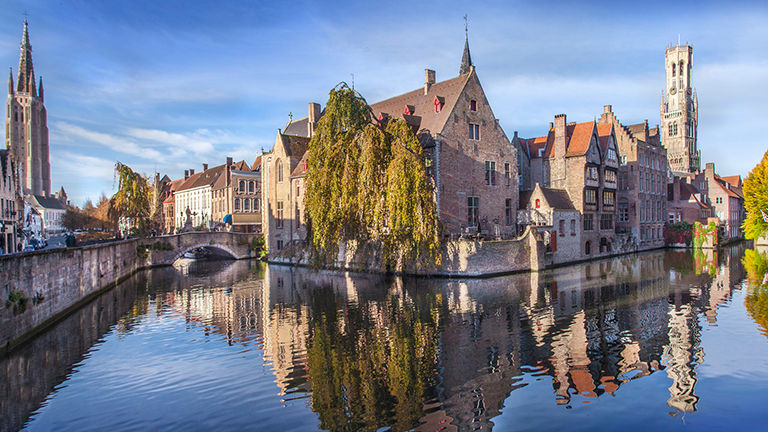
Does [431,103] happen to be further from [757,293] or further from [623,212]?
[623,212]

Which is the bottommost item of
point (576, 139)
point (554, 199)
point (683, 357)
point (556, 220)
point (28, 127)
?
point (683, 357)

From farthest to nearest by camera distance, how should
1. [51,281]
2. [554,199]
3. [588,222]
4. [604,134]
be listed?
[604,134]
[588,222]
[554,199]
[51,281]

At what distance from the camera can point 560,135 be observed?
45.2 m

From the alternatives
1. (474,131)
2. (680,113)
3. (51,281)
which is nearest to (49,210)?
(474,131)

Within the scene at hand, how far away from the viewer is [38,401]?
1252 cm

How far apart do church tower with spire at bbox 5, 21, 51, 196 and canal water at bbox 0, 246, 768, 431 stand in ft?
345

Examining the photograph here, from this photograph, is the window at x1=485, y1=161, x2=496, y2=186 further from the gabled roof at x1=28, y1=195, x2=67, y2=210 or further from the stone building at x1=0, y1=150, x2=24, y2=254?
the gabled roof at x1=28, y1=195, x2=67, y2=210

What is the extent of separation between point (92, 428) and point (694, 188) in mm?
78762

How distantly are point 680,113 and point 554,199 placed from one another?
98911 millimetres

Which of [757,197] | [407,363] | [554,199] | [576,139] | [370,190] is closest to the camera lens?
[407,363]

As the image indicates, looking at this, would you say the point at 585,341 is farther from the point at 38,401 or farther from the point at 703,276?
the point at 703,276

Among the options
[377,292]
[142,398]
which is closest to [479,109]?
[377,292]

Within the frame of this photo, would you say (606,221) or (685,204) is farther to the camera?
(685,204)

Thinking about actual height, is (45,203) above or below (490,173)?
above
